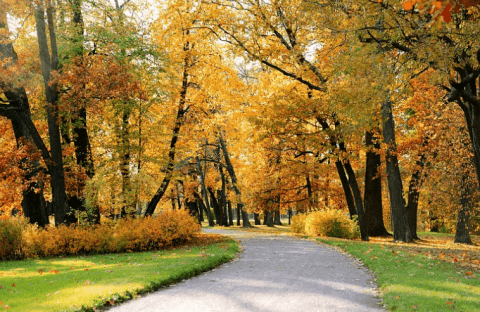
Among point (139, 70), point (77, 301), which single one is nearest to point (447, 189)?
point (139, 70)

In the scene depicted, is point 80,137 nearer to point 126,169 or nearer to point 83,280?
point 126,169

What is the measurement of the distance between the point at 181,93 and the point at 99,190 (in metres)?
6.93

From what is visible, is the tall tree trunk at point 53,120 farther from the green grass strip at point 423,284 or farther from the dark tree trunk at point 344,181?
the dark tree trunk at point 344,181

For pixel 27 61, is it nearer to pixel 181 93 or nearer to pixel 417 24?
pixel 181 93

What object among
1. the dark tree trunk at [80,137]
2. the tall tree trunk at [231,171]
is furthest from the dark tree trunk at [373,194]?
the dark tree trunk at [80,137]

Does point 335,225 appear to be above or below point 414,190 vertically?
below

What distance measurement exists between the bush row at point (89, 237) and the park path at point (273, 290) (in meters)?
4.46

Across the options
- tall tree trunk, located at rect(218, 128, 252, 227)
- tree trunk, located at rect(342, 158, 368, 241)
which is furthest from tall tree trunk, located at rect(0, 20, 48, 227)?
tall tree trunk, located at rect(218, 128, 252, 227)

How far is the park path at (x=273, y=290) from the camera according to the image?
557 cm

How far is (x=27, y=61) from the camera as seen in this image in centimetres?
1420

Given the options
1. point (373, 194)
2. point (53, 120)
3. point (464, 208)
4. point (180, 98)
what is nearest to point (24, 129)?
point (53, 120)

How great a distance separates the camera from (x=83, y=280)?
7.39 metres

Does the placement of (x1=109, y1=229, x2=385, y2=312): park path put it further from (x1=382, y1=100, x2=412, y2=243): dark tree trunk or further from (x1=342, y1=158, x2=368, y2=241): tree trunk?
(x1=382, y1=100, x2=412, y2=243): dark tree trunk

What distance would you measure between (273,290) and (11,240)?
9357 millimetres
